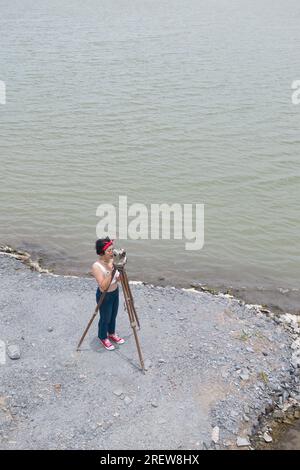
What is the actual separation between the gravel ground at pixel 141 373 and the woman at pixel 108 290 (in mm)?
328

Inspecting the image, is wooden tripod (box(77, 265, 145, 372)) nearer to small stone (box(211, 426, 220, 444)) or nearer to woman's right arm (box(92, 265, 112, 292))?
woman's right arm (box(92, 265, 112, 292))

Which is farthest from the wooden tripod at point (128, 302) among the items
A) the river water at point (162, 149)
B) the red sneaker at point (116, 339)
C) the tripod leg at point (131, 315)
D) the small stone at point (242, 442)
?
the river water at point (162, 149)

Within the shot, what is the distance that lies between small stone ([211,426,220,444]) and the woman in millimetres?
3120

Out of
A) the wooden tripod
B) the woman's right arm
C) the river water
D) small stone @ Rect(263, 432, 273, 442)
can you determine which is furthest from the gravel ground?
the river water

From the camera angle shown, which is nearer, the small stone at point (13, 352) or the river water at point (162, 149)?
the small stone at point (13, 352)

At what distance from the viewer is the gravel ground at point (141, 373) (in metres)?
9.67

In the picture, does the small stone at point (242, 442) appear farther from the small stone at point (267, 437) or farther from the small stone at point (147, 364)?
the small stone at point (147, 364)

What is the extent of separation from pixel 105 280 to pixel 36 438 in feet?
11.3

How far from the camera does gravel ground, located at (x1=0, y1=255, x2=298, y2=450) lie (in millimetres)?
9672

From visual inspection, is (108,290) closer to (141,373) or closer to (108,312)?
(108,312)

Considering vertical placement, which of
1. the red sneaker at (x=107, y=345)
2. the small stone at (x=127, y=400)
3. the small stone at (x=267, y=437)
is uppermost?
the red sneaker at (x=107, y=345)

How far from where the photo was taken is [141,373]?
36.1ft

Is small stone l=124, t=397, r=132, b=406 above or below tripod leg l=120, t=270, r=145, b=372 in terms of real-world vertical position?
below
